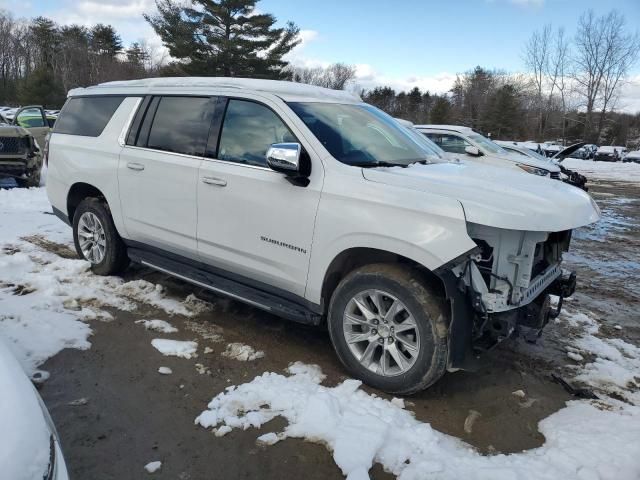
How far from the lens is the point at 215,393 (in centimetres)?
337

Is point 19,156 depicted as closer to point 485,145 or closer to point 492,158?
point 492,158

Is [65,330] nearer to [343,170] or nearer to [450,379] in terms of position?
[343,170]

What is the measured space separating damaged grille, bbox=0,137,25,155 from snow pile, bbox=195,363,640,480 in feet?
31.8

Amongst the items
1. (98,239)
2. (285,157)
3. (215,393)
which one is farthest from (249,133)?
(98,239)

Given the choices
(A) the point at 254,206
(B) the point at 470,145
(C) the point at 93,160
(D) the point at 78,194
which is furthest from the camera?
(B) the point at 470,145

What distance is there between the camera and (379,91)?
74625mm

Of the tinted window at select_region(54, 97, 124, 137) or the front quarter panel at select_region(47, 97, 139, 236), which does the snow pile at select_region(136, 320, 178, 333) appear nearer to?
the front quarter panel at select_region(47, 97, 139, 236)

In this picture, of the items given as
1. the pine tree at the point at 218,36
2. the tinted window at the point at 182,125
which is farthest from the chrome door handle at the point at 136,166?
the pine tree at the point at 218,36

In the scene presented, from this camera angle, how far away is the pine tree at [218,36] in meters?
36.0

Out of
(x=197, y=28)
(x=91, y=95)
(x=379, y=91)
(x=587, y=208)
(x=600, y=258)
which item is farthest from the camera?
(x=379, y=91)

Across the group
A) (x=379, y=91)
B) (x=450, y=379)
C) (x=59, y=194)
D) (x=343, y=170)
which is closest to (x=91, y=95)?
(x=59, y=194)

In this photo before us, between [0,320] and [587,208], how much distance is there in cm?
453

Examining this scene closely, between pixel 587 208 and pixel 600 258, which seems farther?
pixel 600 258

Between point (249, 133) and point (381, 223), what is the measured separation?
145cm
